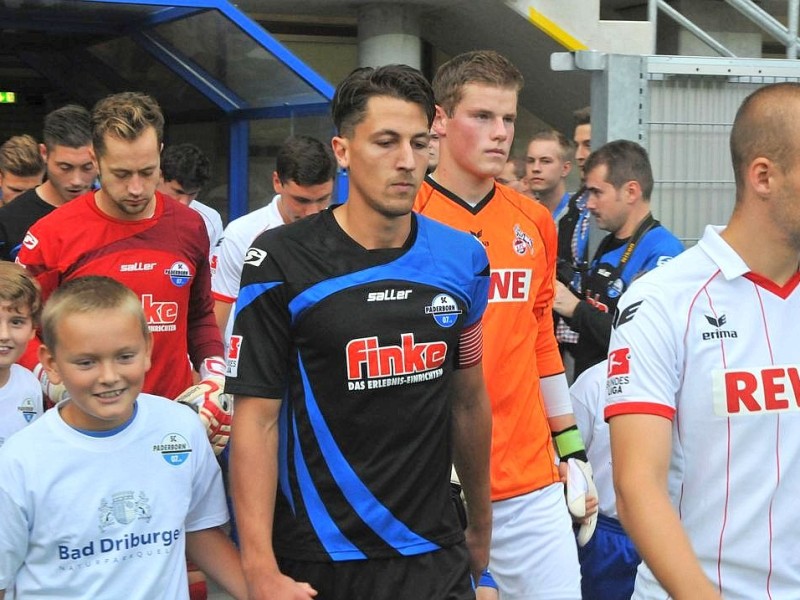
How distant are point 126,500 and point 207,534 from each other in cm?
32

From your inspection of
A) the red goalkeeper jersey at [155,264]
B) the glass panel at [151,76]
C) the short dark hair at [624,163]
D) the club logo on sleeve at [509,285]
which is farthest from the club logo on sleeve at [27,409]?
the glass panel at [151,76]

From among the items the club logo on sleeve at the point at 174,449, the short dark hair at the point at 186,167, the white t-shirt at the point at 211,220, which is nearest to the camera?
the club logo on sleeve at the point at 174,449

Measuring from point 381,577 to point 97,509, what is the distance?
77cm

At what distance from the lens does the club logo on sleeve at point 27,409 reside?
13.5 ft

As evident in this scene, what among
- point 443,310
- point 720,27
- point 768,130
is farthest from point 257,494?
point 720,27

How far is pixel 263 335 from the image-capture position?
3119mm

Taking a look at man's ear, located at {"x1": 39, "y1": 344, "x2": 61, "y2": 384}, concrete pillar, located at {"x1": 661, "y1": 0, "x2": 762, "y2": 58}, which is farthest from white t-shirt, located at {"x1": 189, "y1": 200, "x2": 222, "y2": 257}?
concrete pillar, located at {"x1": 661, "y1": 0, "x2": 762, "y2": 58}

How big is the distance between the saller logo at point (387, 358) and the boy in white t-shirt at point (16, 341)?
4.97ft

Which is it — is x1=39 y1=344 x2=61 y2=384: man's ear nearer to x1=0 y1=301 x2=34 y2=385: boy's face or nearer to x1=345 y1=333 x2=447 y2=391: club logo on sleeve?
x1=0 y1=301 x2=34 y2=385: boy's face

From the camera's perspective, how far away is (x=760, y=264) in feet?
9.52

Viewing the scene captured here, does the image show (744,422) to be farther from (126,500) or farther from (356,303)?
(126,500)

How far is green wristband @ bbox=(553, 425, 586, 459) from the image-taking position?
4727 millimetres

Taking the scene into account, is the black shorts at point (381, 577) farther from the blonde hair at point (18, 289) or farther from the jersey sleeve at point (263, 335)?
the blonde hair at point (18, 289)

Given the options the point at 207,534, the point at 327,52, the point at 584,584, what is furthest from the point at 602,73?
the point at 327,52
